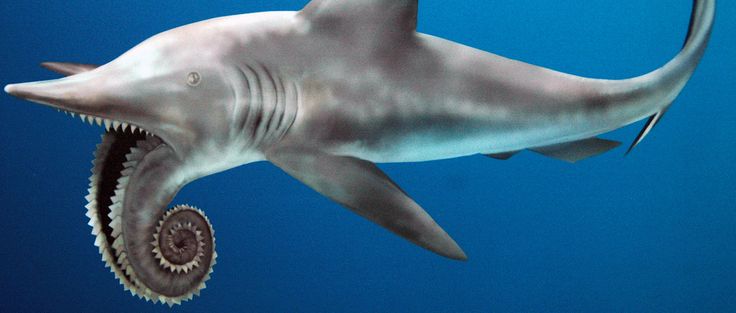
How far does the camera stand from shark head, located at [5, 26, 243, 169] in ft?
4.75

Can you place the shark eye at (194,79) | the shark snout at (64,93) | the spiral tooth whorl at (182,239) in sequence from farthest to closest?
the spiral tooth whorl at (182,239)
the shark eye at (194,79)
the shark snout at (64,93)

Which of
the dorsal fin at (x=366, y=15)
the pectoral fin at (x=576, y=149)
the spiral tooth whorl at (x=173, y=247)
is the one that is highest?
the dorsal fin at (x=366, y=15)

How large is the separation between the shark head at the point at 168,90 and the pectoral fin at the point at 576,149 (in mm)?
1045

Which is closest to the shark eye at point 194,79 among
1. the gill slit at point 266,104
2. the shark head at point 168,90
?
the shark head at point 168,90

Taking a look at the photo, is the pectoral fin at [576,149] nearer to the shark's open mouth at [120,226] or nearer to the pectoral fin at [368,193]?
the pectoral fin at [368,193]

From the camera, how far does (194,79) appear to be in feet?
5.04

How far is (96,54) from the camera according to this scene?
9.75 feet

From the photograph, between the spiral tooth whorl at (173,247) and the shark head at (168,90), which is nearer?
the shark head at (168,90)

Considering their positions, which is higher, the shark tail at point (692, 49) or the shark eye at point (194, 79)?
the shark tail at point (692, 49)

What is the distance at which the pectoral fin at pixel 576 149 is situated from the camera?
2090 millimetres

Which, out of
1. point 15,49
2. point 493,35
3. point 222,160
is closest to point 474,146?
point 222,160

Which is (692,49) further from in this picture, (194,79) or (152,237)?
(152,237)

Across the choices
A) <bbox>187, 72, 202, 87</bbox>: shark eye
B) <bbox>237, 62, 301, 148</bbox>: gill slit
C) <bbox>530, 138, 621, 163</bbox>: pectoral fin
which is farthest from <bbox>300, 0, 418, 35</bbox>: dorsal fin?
<bbox>530, 138, 621, 163</bbox>: pectoral fin

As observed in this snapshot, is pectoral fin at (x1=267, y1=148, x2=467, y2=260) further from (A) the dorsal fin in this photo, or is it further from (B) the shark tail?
(B) the shark tail
